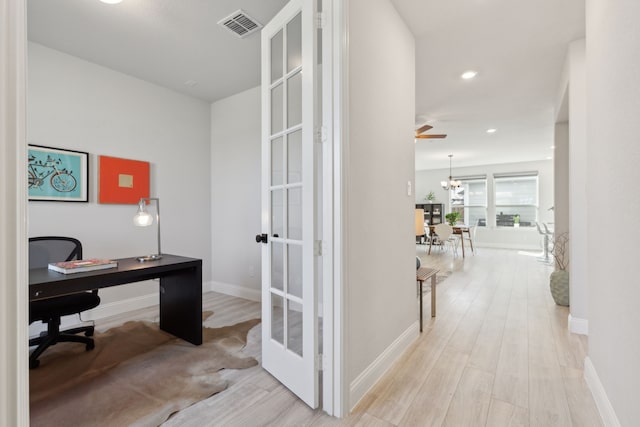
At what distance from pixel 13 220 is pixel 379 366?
1.93 metres

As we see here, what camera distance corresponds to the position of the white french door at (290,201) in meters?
1.63

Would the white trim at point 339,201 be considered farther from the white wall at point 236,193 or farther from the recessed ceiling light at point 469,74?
the recessed ceiling light at point 469,74

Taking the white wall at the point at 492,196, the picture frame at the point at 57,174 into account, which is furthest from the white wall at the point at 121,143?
the white wall at the point at 492,196

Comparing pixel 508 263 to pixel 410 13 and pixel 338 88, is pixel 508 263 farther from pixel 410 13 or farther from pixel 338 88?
pixel 338 88

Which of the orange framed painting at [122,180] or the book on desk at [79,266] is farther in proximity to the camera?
the orange framed painting at [122,180]

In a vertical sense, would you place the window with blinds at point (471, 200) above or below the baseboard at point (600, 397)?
above

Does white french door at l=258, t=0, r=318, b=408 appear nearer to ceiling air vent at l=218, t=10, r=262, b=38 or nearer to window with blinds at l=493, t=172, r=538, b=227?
ceiling air vent at l=218, t=10, r=262, b=38

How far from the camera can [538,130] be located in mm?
5484

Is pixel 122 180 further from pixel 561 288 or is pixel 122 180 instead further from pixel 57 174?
pixel 561 288

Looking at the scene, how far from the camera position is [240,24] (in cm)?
243

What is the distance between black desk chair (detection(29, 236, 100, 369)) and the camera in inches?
81.8

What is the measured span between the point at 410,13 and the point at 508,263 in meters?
5.73

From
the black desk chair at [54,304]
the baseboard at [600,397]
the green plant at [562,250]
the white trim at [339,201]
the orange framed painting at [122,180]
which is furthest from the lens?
the green plant at [562,250]

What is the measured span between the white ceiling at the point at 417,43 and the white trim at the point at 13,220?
6.54ft
